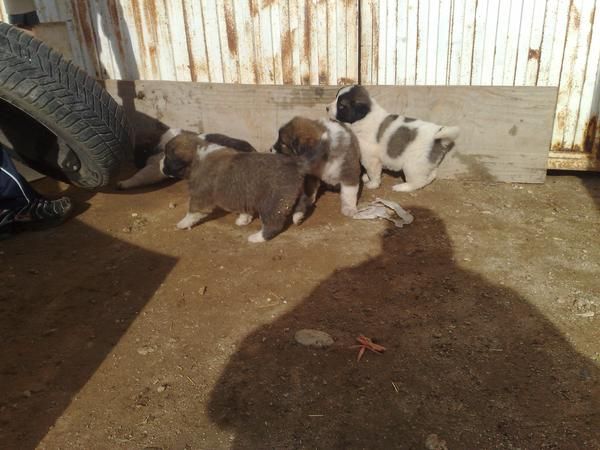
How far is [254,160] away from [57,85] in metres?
1.78

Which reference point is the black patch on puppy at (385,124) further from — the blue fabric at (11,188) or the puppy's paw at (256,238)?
the blue fabric at (11,188)

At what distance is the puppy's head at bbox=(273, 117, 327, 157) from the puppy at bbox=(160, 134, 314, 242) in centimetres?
28

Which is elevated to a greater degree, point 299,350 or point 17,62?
point 17,62

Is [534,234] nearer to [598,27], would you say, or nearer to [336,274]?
[336,274]

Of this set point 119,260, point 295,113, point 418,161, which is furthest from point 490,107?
point 119,260

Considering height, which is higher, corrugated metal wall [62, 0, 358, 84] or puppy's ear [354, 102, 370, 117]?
corrugated metal wall [62, 0, 358, 84]

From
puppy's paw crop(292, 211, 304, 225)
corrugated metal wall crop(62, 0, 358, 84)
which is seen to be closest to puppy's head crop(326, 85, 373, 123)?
corrugated metal wall crop(62, 0, 358, 84)

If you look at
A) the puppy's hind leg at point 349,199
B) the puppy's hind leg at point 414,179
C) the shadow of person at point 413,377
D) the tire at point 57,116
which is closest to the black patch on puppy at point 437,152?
the puppy's hind leg at point 414,179

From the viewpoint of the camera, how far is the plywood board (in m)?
5.73

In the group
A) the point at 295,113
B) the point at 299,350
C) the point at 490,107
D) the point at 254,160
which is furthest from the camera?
the point at 295,113

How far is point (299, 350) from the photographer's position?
3.49 metres

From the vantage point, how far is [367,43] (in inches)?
234

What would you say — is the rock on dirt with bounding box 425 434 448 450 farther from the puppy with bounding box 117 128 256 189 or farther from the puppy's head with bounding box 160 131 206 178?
the puppy with bounding box 117 128 256 189

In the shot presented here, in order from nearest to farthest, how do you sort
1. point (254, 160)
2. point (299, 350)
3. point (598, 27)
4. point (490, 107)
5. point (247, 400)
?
point (247, 400)
point (299, 350)
point (254, 160)
point (598, 27)
point (490, 107)
